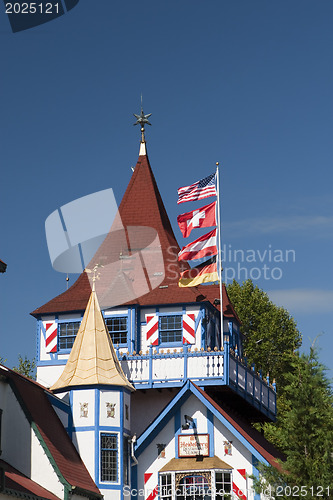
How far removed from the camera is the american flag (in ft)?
133

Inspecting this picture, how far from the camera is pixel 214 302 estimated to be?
41.8 meters

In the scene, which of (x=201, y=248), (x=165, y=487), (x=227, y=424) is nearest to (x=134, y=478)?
(x=165, y=487)

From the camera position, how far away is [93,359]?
35938 millimetres

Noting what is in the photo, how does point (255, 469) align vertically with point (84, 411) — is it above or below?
below

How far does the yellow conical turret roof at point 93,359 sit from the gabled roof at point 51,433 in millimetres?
1336

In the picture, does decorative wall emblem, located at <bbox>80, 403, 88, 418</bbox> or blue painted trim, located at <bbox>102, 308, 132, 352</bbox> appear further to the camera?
blue painted trim, located at <bbox>102, 308, 132, 352</bbox>

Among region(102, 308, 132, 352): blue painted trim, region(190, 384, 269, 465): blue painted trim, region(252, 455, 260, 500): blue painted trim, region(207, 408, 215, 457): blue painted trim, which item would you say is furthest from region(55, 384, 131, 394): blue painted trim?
region(252, 455, 260, 500): blue painted trim

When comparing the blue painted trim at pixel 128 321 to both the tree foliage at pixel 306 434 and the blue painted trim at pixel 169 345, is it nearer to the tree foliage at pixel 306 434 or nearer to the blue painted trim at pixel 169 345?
the blue painted trim at pixel 169 345

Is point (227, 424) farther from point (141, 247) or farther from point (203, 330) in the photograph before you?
point (141, 247)

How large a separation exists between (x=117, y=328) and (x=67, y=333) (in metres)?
2.15

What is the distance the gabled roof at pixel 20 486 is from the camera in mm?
29084

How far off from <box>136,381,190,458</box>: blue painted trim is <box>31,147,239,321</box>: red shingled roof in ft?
15.7

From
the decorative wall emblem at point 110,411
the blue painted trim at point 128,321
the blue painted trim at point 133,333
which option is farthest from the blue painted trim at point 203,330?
the decorative wall emblem at point 110,411

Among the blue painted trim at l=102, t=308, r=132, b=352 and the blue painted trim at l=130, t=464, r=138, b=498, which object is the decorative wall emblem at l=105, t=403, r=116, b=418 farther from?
the blue painted trim at l=102, t=308, r=132, b=352
